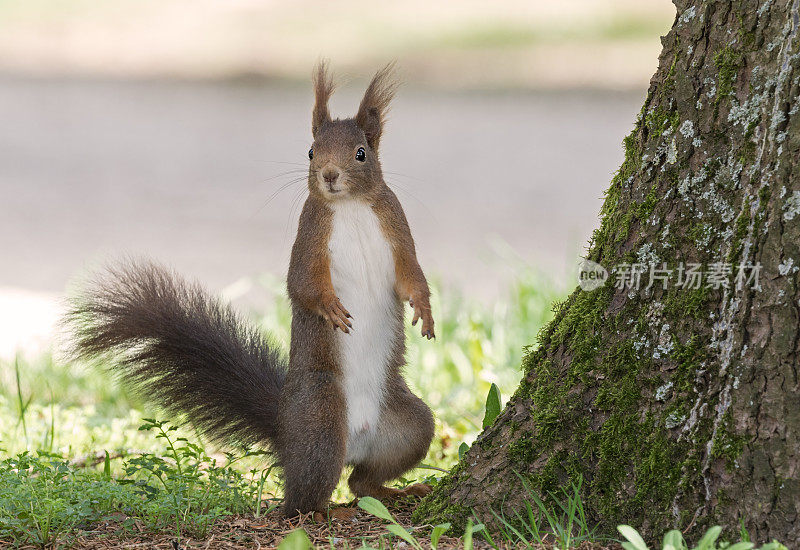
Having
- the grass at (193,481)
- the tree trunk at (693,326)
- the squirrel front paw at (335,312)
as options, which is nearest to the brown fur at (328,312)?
the squirrel front paw at (335,312)

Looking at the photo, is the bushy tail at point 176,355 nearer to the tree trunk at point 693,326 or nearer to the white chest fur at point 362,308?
the white chest fur at point 362,308

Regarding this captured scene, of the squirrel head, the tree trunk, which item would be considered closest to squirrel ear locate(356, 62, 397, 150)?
the squirrel head

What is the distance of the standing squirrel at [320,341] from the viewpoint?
→ 2.00 m

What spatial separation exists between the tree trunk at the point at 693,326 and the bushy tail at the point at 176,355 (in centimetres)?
59

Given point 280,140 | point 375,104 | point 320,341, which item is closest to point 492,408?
point 320,341

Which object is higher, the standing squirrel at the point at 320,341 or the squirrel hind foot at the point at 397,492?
the standing squirrel at the point at 320,341

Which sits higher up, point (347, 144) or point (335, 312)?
point (347, 144)

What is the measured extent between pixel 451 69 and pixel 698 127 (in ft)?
20.7

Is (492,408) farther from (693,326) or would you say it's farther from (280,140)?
(280,140)

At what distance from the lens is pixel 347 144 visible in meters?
2.04

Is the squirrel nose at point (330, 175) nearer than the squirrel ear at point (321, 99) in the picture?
Yes

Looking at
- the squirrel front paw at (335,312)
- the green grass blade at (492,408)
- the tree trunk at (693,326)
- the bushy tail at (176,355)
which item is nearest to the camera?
the tree trunk at (693,326)

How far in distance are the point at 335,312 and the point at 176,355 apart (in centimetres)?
47

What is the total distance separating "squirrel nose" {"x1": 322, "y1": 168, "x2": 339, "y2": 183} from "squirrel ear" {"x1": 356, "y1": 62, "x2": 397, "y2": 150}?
171 millimetres
